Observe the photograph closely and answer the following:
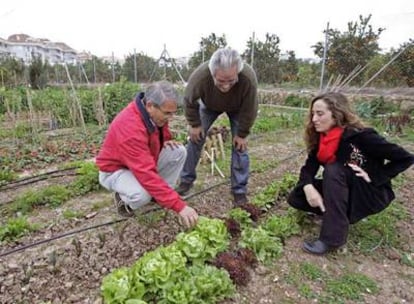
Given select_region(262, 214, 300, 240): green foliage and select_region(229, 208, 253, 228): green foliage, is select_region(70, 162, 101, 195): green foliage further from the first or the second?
select_region(262, 214, 300, 240): green foliage

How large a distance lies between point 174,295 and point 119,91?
724 cm

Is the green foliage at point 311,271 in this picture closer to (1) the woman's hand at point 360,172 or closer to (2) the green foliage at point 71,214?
(1) the woman's hand at point 360,172

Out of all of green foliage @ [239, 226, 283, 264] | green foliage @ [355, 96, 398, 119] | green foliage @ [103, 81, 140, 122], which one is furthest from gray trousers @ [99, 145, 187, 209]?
green foliage @ [355, 96, 398, 119]

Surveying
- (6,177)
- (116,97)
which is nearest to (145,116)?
(6,177)

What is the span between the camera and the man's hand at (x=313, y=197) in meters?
2.41

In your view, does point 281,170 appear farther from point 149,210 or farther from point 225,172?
point 149,210

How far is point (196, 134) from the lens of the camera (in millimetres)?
3254

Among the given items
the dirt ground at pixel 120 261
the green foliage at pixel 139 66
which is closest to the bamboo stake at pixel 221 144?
the dirt ground at pixel 120 261

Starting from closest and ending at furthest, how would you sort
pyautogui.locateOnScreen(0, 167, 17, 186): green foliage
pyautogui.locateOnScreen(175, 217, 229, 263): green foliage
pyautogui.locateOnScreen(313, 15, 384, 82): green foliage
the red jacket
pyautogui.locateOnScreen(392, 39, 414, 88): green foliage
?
pyautogui.locateOnScreen(175, 217, 229, 263): green foliage < the red jacket < pyautogui.locateOnScreen(0, 167, 17, 186): green foliage < pyautogui.locateOnScreen(392, 39, 414, 88): green foliage < pyautogui.locateOnScreen(313, 15, 384, 82): green foliage

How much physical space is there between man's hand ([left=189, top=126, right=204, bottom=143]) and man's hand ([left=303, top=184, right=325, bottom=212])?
3.81 ft

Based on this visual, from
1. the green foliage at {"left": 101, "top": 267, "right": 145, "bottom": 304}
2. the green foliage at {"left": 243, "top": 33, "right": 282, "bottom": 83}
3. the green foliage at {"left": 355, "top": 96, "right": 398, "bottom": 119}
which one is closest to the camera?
the green foliage at {"left": 101, "top": 267, "right": 145, "bottom": 304}

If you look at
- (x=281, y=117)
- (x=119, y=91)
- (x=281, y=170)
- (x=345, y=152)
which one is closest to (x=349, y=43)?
(x=281, y=117)

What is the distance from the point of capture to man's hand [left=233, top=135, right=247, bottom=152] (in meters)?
3.14

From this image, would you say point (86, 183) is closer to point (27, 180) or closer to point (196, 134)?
point (27, 180)
